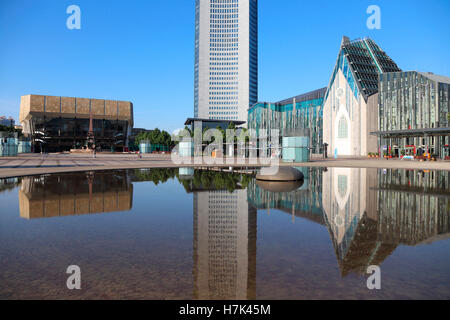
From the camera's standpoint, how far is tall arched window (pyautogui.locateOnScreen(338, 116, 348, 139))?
73613 millimetres

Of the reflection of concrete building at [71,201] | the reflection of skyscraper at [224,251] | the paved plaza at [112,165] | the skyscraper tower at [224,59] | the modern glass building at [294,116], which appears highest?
the skyscraper tower at [224,59]

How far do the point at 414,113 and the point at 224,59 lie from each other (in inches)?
5704

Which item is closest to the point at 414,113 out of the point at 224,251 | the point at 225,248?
the point at 225,248

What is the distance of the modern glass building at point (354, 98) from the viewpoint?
68562 mm

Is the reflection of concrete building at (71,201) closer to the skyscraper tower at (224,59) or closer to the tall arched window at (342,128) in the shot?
the tall arched window at (342,128)

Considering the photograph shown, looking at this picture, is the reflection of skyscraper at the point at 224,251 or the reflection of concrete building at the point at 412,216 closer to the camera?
the reflection of skyscraper at the point at 224,251

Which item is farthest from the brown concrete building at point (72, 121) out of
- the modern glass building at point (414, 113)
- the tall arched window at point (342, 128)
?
the modern glass building at point (414, 113)

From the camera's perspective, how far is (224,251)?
5262 millimetres

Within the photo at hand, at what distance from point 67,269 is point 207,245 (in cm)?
231

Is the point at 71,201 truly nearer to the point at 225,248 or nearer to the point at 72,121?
the point at 225,248

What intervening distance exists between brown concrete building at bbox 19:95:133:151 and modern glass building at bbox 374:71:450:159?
9445cm

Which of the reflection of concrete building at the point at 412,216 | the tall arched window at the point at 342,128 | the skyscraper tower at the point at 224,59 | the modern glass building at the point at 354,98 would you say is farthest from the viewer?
the skyscraper tower at the point at 224,59

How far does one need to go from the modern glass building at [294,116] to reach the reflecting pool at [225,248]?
7173 centimetres

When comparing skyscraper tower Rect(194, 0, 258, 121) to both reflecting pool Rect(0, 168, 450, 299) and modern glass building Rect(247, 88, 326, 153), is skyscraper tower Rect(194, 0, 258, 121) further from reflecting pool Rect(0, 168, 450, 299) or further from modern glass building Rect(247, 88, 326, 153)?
reflecting pool Rect(0, 168, 450, 299)
